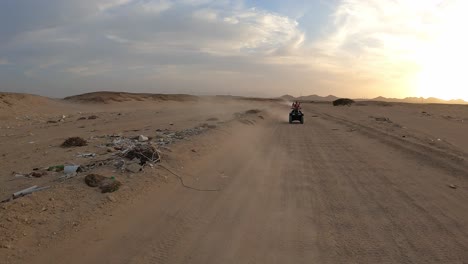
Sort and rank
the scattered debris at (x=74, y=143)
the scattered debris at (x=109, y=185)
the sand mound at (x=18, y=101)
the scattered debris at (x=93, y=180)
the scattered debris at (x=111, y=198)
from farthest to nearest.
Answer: the sand mound at (x=18, y=101) < the scattered debris at (x=74, y=143) < the scattered debris at (x=93, y=180) < the scattered debris at (x=109, y=185) < the scattered debris at (x=111, y=198)

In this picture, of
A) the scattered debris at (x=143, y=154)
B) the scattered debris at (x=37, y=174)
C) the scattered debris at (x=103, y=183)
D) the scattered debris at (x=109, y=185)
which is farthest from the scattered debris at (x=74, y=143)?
the scattered debris at (x=109, y=185)

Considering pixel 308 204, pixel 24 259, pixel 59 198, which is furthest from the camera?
pixel 308 204

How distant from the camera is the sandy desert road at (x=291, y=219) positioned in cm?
512

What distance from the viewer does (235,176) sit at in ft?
30.5

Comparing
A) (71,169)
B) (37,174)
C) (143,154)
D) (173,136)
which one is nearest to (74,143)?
(173,136)

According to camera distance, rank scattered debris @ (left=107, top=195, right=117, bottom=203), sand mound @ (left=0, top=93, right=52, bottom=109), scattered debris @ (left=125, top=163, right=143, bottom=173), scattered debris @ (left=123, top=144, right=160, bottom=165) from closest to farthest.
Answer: scattered debris @ (left=107, top=195, right=117, bottom=203) → scattered debris @ (left=125, top=163, right=143, bottom=173) → scattered debris @ (left=123, top=144, right=160, bottom=165) → sand mound @ (left=0, top=93, right=52, bottom=109)

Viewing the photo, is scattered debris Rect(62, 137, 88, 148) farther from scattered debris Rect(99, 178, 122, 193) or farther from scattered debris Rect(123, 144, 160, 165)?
scattered debris Rect(99, 178, 122, 193)

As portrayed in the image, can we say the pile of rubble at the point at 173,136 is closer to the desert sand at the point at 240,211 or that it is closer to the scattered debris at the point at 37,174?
the desert sand at the point at 240,211

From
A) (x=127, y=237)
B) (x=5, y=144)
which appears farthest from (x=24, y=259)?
(x=5, y=144)

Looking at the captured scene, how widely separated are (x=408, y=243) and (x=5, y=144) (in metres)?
15.1

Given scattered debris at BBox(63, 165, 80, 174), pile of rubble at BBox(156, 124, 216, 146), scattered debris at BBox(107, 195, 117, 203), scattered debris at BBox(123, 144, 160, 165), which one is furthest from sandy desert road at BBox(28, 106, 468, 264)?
pile of rubble at BBox(156, 124, 216, 146)

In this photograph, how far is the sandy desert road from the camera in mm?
5125

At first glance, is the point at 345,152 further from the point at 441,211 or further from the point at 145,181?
the point at 145,181

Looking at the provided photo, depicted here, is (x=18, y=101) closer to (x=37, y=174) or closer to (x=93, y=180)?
(x=37, y=174)
